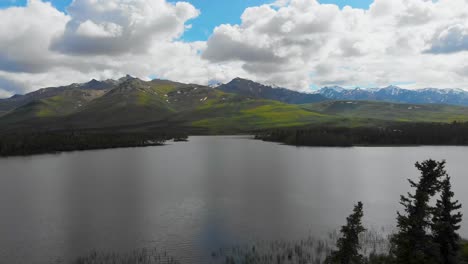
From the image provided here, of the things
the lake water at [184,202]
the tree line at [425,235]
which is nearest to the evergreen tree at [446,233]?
the tree line at [425,235]

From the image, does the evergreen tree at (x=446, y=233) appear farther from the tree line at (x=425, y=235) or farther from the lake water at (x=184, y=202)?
the lake water at (x=184, y=202)

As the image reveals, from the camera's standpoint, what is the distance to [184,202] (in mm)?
72938

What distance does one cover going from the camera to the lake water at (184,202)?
166ft

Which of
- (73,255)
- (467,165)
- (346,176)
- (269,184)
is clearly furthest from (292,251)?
(467,165)

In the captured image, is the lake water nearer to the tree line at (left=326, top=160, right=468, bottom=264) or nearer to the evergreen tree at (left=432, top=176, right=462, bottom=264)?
the tree line at (left=326, top=160, right=468, bottom=264)

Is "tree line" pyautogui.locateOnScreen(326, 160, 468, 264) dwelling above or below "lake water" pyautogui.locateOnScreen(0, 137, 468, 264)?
above

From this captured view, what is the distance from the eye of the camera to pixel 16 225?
2281 inches

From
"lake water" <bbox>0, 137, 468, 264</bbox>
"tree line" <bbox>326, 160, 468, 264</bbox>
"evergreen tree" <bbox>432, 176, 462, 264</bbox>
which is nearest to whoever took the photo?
"tree line" <bbox>326, 160, 468, 264</bbox>

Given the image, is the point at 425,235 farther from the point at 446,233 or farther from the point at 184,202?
the point at 184,202

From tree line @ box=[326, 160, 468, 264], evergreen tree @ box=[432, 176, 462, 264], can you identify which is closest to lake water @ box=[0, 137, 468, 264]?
tree line @ box=[326, 160, 468, 264]

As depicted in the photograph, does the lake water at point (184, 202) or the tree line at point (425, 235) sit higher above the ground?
the tree line at point (425, 235)

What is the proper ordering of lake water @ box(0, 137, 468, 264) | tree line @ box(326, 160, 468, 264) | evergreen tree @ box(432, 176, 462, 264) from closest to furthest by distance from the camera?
tree line @ box(326, 160, 468, 264)
evergreen tree @ box(432, 176, 462, 264)
lake water @ box(0, 137, 468, 264)

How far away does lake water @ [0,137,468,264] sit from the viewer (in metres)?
50.5

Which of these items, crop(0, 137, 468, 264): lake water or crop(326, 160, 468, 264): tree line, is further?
crop(0, 137, 468, 264): lake water
